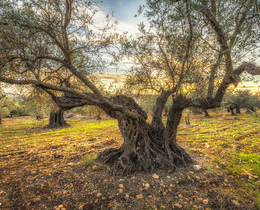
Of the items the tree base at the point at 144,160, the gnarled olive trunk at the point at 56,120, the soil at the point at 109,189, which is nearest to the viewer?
the soil at the point at 109,189

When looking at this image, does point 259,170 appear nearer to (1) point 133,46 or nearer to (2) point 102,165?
(2) point 102,165


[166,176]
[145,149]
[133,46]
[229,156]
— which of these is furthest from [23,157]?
[229,156]

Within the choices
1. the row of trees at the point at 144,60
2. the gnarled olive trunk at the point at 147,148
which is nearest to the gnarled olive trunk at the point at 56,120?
the row of trees at the point at 144,60

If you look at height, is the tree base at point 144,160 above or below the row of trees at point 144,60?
below

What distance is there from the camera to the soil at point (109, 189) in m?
4.31

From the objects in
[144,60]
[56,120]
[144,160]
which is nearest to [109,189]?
[144,160]

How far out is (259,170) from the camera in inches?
252

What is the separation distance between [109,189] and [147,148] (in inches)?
107

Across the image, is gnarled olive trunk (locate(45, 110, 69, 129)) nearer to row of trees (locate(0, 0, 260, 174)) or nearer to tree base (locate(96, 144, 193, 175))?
row of trees (locate(0, 0, 260, 174))

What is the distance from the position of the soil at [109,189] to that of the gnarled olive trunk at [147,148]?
481mm

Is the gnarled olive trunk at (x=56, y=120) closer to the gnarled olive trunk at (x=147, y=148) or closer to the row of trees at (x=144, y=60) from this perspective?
the row of trees at (x=144, y=60)

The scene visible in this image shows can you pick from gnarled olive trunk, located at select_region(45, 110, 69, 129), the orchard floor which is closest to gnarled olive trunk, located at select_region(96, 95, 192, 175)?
the orchard floor

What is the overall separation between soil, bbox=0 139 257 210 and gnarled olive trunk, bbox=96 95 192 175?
1.58 feet

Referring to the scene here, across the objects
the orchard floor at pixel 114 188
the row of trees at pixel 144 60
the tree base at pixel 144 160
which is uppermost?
the row of trees at pixel 144 60
